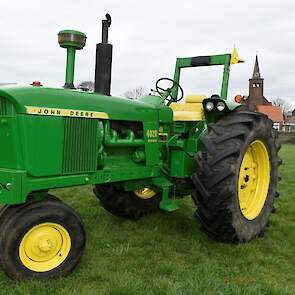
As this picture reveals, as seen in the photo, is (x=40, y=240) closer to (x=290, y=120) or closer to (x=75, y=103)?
(x=75, y=103)

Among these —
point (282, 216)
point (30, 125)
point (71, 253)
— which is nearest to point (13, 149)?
point (30, 125)

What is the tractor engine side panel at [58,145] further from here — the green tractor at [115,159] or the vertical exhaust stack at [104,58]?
the vertical exhaust stack at [104,58]

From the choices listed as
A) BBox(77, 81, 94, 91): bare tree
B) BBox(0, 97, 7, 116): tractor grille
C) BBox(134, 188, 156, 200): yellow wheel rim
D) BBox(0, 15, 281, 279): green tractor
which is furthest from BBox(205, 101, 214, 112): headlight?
BBox(0, 97, 7, 116): tractor grille

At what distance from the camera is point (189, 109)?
15.7 feet

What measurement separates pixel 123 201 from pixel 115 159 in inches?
42.8

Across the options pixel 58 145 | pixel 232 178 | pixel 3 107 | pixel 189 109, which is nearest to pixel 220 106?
pixel 189 109

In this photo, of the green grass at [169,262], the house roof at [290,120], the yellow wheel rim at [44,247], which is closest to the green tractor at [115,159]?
the yellow wheel rim at [44,247]

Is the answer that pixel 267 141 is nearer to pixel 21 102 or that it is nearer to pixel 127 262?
pixel 127 262

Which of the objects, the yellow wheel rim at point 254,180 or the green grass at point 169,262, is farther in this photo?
the yellow wheel rim at point 254,180

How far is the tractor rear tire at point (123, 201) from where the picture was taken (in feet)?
16.4

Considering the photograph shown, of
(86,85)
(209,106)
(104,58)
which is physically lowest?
(209,106)

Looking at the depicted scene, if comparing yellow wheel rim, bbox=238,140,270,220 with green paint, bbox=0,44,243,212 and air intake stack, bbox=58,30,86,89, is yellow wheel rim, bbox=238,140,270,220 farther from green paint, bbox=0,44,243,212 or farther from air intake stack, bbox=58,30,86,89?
air intake stack, bbox=58,30,86,89

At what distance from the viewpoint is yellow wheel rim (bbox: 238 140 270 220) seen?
472cm

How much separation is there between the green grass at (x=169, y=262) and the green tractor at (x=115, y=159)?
0.16m
